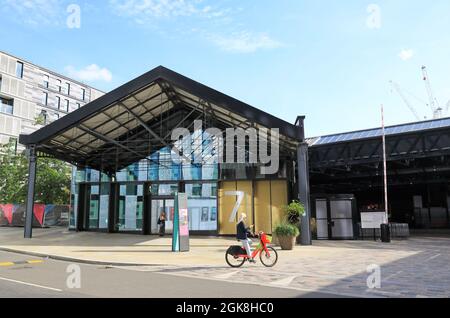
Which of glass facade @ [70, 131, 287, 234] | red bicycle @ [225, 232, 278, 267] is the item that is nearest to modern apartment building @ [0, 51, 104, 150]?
glass facade @ [70, 131, 287, 234]

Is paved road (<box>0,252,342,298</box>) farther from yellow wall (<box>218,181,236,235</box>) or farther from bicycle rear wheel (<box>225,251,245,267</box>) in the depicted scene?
yellow wall (<box>218,181,236,235</box>)

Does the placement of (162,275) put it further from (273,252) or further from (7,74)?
(7,74)

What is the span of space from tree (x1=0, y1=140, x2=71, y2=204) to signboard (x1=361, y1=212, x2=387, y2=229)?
33186 mm

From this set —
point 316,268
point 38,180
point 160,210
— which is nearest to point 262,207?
point 160,210

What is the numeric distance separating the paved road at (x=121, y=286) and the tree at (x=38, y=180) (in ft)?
108

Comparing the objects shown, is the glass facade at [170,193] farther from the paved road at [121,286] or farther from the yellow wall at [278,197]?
the paved road at [121,286]

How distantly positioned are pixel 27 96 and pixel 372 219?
5720cm

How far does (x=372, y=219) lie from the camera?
22422mm

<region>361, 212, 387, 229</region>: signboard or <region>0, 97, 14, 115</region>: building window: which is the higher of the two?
<region>0, 97, 14, 115</region>: building window

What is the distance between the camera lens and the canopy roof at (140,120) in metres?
19.1

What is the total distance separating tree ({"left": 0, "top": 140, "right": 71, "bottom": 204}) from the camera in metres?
42.2
